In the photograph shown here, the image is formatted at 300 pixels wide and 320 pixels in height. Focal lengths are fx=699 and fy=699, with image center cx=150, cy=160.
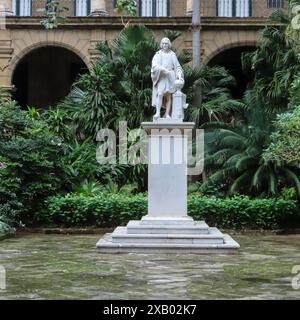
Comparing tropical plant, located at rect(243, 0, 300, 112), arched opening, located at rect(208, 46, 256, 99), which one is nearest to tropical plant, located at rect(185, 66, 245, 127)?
tropical plant, located at rect(243, 0, 300, 112)

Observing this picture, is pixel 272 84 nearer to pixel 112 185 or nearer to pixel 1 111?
pixel 112 185

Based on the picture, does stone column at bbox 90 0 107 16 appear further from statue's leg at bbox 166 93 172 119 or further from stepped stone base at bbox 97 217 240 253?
stepped stone base at bbox 97 217 240 253

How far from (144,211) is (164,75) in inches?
165

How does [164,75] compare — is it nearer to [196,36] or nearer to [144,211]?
[144,211]

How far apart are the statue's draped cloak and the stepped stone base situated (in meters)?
2.44

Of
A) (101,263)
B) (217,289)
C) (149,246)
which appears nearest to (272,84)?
(149,246)

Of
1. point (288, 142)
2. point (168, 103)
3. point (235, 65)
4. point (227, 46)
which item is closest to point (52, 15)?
point (168, 103)

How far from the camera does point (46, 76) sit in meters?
29.4

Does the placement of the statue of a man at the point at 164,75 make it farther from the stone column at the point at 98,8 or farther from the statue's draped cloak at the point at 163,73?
the stone column at the point at 98,8

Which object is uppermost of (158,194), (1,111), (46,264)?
(1,111)

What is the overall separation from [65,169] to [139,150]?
7.15 ft

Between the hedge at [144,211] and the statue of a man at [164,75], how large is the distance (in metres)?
3.65

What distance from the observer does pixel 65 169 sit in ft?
57.4

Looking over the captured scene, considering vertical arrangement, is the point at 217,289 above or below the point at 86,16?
below
